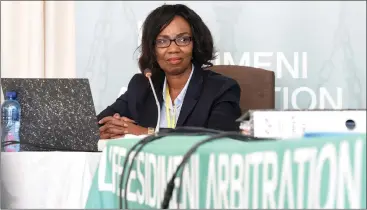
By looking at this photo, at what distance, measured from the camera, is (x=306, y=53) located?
90.4 inches

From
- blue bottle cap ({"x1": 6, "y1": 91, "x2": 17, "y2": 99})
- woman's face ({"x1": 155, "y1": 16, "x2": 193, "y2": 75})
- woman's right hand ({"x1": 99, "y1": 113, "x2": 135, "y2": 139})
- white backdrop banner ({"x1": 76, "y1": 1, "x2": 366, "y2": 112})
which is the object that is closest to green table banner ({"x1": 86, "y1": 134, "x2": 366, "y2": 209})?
blue bottle cap ({"x1": 6, "y1": 91, "x2": 17, "y2": 99})

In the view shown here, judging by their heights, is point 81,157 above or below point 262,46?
below

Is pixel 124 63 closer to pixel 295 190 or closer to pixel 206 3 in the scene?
pixel 206 3

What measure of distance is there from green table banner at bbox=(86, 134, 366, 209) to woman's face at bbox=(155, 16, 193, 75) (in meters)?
0.96

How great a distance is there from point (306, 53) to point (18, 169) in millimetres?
1464

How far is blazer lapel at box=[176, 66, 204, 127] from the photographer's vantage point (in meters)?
1.57

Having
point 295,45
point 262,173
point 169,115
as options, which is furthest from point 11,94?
point 295,45

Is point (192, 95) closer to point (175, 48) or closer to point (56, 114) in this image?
point (175, 48)

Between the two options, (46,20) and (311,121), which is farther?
(46,20)

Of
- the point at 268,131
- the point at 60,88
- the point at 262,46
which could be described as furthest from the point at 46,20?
the point at 268,131

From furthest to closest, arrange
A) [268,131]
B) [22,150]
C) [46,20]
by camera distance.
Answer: [46,20]
[22,150]
[268,131]

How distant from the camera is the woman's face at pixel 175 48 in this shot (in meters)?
1.69

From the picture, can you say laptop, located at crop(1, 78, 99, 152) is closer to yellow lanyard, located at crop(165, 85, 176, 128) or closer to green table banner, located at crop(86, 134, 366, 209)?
yellow lanyard, located at crop(165, 85, 176, 128)

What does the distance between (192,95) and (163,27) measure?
0.25 meters
